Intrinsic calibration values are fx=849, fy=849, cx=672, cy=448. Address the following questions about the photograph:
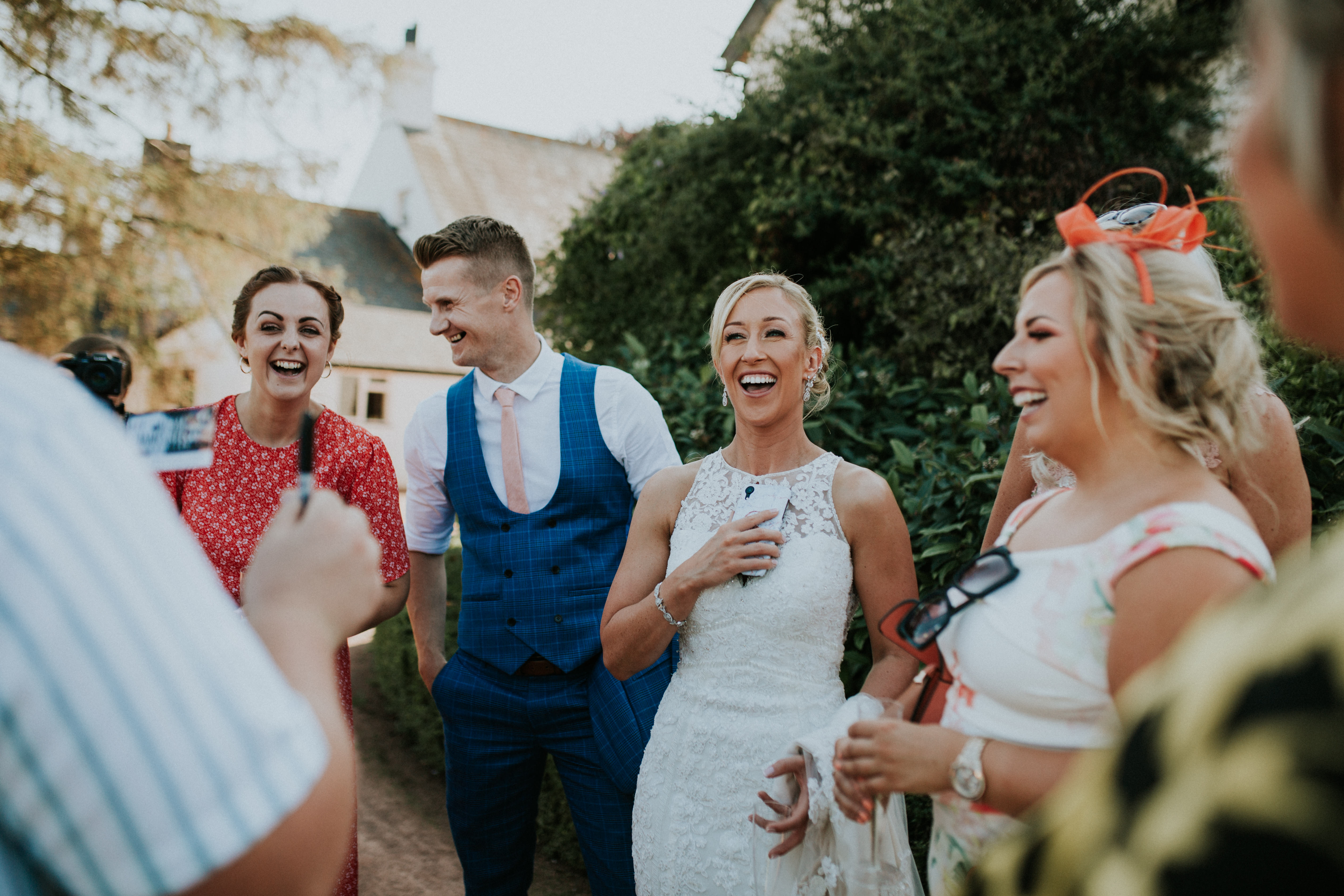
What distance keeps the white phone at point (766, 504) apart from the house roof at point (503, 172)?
905 inches

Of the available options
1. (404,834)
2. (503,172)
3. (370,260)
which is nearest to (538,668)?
(404,834)

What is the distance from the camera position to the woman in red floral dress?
2650 millimetres

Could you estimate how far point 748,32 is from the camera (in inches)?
411

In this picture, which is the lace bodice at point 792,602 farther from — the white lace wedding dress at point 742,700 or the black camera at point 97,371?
the black camera at point 97,371

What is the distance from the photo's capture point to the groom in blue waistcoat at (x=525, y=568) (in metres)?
2.86

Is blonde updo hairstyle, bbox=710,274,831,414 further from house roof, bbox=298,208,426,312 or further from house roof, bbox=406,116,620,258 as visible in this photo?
house roof, bbox=298,208,426,312

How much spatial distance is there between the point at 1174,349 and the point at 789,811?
1.25m

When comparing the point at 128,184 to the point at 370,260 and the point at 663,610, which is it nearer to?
the point at 663,610

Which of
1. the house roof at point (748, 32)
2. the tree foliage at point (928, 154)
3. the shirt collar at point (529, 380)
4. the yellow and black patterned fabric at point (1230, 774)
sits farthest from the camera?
the house roof at point (748, 32)

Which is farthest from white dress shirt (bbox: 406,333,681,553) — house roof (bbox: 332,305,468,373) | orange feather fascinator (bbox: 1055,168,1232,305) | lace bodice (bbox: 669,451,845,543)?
house roof (bbox: 332,305,468,373)

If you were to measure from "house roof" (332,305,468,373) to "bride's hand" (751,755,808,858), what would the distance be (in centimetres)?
2286

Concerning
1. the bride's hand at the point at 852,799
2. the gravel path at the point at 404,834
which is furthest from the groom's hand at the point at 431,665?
the bride's hand at the point at 852,799

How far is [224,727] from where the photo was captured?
2.24 feet

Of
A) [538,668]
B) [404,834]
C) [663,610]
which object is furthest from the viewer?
[404,834]
